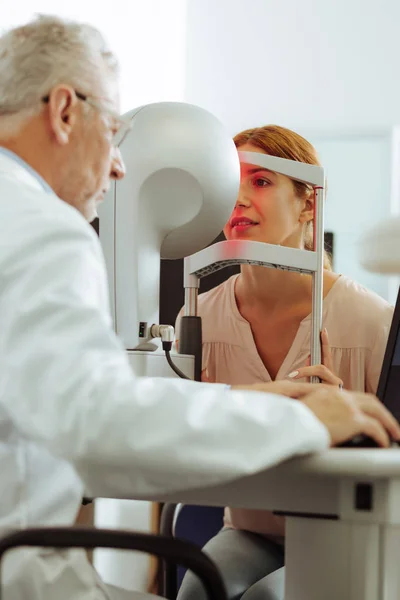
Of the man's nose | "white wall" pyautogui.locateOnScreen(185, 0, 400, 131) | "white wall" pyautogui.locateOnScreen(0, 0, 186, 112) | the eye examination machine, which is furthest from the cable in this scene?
"white wall" pyautogui.locateOnScreen(185, 0, 400, 131)

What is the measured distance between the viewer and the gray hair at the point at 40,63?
102cm

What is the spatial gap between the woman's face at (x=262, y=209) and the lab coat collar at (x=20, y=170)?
85cm

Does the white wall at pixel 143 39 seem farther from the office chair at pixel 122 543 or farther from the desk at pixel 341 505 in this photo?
the office chair at pixel 122 543

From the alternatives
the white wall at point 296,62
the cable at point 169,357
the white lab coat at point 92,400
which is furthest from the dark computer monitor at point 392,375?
the white wall at point 296,62

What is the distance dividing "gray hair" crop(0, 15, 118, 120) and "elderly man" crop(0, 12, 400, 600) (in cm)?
13

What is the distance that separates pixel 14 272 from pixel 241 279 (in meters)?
1.27

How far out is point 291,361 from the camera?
5.71ft

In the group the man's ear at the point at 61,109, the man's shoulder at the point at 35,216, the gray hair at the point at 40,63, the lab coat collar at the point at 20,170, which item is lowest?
the man's shoulder at the point at 35,216

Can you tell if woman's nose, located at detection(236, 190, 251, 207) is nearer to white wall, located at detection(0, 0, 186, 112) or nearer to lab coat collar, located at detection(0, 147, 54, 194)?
lab coat collar, located at detection(0, 147, 54, 194)

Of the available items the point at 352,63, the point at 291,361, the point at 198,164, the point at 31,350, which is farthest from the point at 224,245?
the point at 352,63

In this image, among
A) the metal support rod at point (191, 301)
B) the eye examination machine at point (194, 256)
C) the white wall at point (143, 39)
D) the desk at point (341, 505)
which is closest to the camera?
the desk at point (341, 505)

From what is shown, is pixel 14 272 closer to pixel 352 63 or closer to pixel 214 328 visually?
pixel 214 328

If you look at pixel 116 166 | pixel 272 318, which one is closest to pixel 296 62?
pixel 272 318

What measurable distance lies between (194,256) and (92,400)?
913 mm
